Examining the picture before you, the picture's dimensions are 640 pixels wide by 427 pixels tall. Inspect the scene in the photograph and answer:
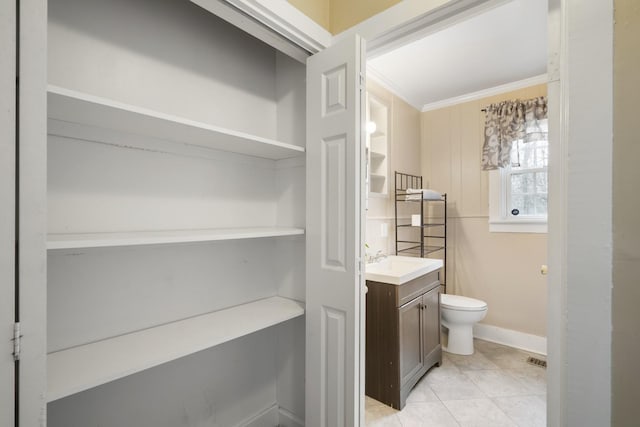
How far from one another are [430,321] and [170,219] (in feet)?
6.61

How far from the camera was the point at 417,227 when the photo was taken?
3.27m

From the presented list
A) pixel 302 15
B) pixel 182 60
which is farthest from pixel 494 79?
pixel 182 60

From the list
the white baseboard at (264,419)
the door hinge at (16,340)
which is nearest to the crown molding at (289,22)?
the door hinge at (16,340)

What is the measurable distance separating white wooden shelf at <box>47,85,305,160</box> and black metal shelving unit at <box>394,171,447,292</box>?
1814mm

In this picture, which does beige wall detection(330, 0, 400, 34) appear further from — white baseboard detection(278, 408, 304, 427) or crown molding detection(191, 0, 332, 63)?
white baseboard detection(278, 408, 304, 427)

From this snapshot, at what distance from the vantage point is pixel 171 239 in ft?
3.35

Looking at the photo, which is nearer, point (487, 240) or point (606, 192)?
point (606, 192)

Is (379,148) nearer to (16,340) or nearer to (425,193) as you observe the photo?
(425,193)

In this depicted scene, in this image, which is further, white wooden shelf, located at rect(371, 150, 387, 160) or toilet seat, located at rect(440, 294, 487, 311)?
white wooden shelf, located at rect(371, 150, 387, 160)

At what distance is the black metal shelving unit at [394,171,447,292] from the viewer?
299 centimetres

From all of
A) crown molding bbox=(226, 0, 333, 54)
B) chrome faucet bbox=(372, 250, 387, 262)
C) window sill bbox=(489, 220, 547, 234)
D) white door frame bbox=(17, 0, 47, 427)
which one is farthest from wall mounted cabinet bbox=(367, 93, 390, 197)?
white door frame bbox=(17, 0, 47, 427)

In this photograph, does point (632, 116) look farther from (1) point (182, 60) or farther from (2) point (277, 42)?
(1) point (182, 60)

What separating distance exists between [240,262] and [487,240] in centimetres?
265

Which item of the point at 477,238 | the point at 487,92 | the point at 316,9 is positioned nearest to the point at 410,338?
the point at 477,238
